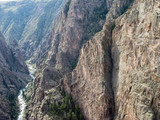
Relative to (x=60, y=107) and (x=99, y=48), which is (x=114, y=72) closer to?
(x=99, y=48)

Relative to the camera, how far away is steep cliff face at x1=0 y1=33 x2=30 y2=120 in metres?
92.2

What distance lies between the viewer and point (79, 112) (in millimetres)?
65062

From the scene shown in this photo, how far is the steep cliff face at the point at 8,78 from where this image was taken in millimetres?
92181

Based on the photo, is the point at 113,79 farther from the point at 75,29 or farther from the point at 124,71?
the point at 75,29

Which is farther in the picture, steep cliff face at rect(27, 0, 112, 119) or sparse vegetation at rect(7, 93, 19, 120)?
steep cliff face at rect(27, 0, 112, 119)

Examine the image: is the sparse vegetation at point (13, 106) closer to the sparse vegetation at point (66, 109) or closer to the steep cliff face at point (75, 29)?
the steep cliff face at point (75, 29)

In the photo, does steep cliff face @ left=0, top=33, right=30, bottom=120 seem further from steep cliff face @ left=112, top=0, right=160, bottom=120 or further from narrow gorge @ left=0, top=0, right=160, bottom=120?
steep cliff face @ left=112, top=0, right=160, bottom=120

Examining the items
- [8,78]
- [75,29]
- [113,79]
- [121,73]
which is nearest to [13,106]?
[8,78]

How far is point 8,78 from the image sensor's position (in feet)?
416

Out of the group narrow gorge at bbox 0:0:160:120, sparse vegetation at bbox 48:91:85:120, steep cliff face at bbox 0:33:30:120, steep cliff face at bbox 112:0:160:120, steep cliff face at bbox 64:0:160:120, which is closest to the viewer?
steep cliff face at bbox 112:0:160:120

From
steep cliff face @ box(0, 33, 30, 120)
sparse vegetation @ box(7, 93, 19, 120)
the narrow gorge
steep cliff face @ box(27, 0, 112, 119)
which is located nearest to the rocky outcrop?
the narrow gorge

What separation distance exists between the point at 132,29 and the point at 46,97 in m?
44.0

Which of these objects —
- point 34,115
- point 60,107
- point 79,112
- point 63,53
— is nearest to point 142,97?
point 79,112

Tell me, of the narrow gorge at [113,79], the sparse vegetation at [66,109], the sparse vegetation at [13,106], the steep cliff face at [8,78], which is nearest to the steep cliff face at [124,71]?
the narrow gorge at [113,79]
